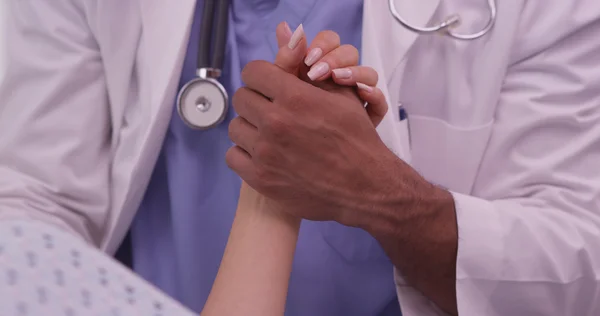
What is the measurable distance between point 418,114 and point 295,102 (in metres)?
0.27

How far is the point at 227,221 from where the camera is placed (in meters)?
0.85

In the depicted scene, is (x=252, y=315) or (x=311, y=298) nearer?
(x=252, y=315)

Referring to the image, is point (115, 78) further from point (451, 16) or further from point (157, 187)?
point (451, 16)

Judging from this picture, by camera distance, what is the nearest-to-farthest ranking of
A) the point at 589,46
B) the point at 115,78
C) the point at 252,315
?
the point at 252,315 < the point at 589,46 < the point at 115,78

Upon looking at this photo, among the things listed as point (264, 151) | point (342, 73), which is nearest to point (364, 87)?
point (342, 73)

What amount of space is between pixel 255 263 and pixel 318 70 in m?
0.24

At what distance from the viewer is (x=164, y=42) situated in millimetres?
814

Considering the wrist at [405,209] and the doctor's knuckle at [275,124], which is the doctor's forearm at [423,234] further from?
the doctor's knuckle at [275,124]

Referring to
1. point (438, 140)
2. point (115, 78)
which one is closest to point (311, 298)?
point (438, 140)

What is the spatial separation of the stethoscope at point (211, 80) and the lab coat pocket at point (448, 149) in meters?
0.13

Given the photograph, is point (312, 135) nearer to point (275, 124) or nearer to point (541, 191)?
point (275, 124)

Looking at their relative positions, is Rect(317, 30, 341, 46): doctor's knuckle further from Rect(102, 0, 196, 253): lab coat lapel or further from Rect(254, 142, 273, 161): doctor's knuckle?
Rect(102, 0, 196, 253): lab coat lapel

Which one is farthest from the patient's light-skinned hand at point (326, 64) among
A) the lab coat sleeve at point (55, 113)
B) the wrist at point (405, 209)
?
the lab coat sleeve at point (55, 113)

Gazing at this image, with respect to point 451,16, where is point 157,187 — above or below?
below
